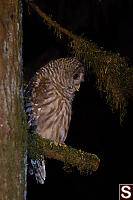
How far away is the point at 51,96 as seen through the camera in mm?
3096

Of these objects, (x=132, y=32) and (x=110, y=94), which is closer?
(x=110, y=94)

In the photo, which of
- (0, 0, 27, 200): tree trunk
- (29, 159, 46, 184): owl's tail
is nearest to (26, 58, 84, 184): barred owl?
(29, 159, 46, 184): owl's tail

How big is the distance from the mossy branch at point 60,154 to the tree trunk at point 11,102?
30cm

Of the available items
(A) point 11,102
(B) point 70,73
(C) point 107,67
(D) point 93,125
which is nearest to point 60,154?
(A) point 11,102

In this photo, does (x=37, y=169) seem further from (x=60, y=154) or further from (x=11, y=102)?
(x=11, y=102)

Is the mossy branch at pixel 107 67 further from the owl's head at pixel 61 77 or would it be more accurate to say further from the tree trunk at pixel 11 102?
the tree trunk at pixel 11 102

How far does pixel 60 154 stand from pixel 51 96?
0.90 meters

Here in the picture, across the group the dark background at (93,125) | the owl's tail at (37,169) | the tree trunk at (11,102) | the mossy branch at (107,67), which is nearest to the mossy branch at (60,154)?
the tree trunk at (11,102)

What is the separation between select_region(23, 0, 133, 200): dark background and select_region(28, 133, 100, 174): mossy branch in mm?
2844

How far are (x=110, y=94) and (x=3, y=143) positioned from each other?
1.38 meters

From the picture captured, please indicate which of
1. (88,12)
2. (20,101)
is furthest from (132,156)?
(20,101)

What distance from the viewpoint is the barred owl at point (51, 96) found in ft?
10.0

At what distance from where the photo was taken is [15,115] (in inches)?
72.4

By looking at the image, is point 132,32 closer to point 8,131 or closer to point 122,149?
point 122,149
